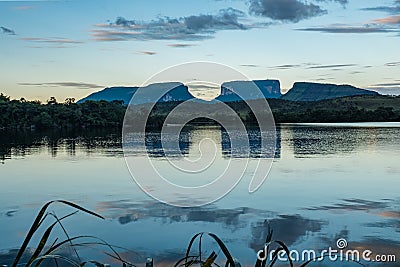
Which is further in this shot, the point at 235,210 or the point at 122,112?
the point at 122,112

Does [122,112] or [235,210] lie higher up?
[122,112]

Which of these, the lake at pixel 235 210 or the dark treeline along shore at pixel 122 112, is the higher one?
the dark treeline along shore at pixel 122 112

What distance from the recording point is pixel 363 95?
9881cm

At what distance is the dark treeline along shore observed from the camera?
233 feet

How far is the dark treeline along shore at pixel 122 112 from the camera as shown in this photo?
7112cm

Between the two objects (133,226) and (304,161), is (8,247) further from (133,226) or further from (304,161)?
(304,161)

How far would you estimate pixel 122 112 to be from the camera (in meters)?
77.8

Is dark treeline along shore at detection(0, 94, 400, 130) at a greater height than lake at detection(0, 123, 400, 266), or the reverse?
dark treeline along shore at detection(0, 94, 400, 130)

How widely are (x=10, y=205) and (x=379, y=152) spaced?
759 inches

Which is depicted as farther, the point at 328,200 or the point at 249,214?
the point at 328,200

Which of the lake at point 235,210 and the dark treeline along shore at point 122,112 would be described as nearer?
the lake at point 235,210

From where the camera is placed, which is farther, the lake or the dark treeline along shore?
the dark treeline along shore

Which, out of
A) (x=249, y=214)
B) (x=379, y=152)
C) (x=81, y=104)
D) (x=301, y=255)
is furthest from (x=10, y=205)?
(x=81, y=104)

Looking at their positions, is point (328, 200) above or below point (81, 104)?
below
